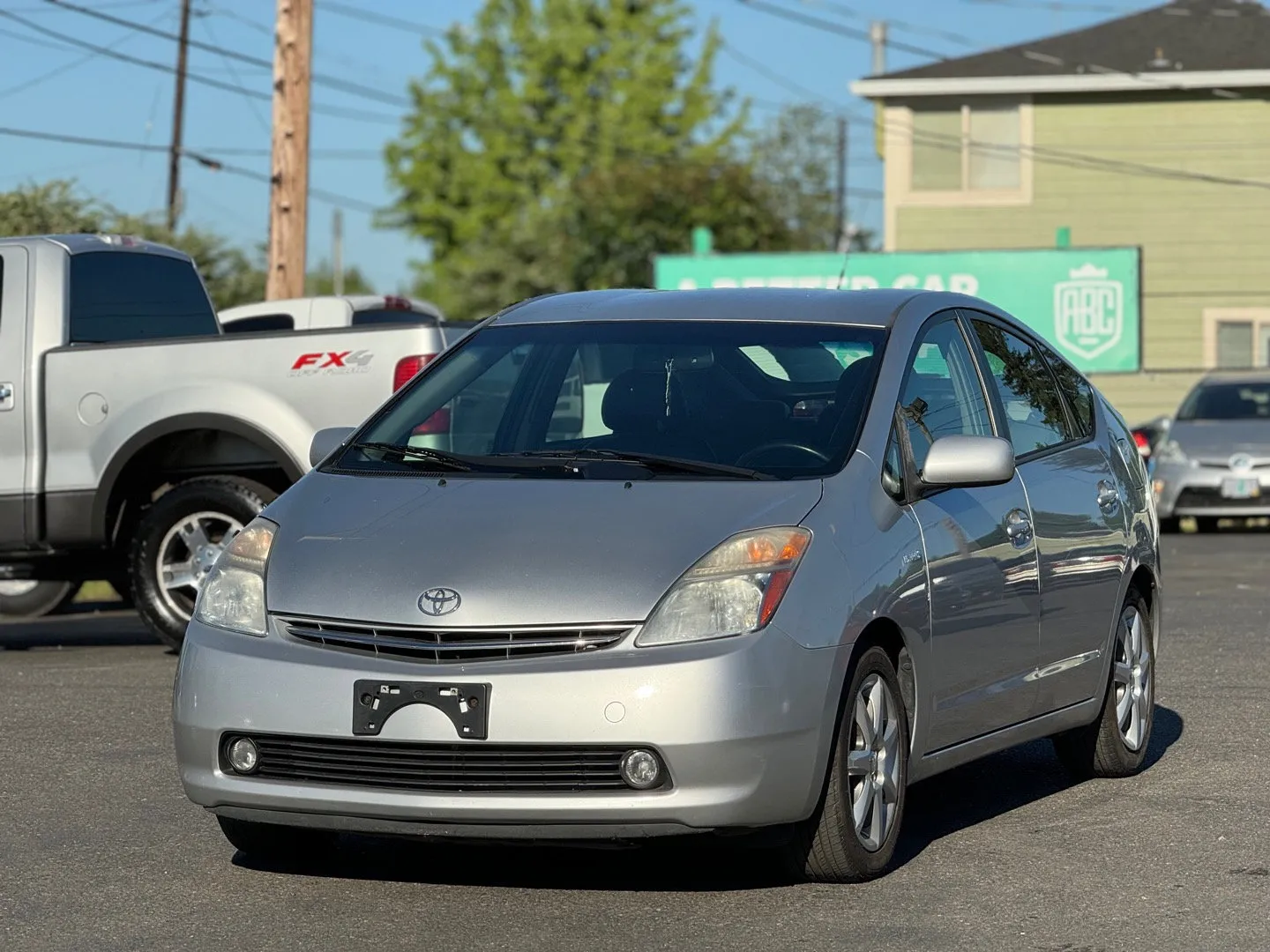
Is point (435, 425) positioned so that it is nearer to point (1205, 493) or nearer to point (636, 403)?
point (636, 403)

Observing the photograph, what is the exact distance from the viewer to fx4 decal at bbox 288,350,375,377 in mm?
11188

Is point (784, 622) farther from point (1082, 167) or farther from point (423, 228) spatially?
point (423, 228)

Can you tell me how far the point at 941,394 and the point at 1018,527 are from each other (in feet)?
1.55

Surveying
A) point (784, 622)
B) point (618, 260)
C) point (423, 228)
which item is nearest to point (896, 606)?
point (784, 622)

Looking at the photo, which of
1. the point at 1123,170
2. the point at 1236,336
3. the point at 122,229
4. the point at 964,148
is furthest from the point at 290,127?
the point at 1236,336

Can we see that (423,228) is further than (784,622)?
Yes

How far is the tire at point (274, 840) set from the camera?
6133mm

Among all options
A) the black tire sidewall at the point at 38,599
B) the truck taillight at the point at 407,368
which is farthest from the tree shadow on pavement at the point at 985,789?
the black tire sidewall at the point at 38,599

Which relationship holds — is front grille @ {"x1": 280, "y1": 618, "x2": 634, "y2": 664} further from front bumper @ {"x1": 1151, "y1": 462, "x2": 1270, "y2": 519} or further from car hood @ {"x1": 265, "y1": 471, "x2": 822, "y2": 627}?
front bumper @ {"x1": 1151, "y1": 462, "x2": 1270, "y2": 519}

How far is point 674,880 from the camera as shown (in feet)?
20.2

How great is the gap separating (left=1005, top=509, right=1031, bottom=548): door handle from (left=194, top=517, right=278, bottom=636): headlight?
2.27m

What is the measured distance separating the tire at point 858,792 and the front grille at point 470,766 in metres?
0.65

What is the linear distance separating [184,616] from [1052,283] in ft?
84.7

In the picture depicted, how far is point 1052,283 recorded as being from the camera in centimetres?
3544
